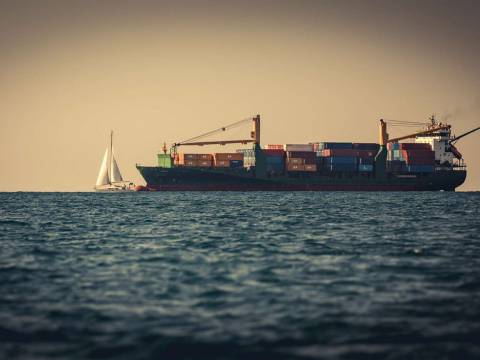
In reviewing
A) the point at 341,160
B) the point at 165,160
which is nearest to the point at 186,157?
the point at 165,160

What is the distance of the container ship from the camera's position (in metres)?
141

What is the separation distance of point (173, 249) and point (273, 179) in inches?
4631

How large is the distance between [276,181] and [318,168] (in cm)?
990

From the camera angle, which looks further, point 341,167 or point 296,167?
point 341,167

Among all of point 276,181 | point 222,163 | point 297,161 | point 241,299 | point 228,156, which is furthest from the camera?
point 228,156

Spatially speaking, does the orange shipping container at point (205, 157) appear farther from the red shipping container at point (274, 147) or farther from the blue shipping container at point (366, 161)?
the blue shipping container at point (366, 161)

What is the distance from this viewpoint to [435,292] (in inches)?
660

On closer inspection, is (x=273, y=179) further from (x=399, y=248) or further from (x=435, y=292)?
(x=435, y=292)

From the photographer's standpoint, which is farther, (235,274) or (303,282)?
(235,274)

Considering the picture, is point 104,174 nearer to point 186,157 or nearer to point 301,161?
point 186,157

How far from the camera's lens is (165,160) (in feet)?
511

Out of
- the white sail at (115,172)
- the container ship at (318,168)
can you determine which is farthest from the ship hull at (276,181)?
the white sail at (115,172)

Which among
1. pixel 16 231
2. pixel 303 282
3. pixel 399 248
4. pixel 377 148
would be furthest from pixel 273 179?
pixel 303 282

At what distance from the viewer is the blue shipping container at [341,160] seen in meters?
143
